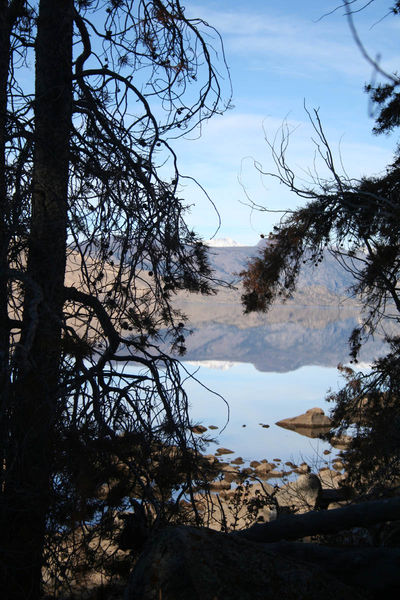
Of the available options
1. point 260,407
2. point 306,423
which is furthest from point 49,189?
point 260,407

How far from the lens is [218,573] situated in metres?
2.92

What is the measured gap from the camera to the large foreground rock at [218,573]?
113 inches

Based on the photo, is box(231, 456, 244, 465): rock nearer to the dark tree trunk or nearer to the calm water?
the calm water

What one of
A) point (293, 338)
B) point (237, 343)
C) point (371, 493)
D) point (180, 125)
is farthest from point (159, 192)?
point (293, 338)

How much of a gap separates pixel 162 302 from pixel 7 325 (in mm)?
1404

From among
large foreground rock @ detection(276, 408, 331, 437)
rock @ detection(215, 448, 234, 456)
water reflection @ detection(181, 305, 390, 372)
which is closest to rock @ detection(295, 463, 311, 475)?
rock @ detection(215, 448, 234, 456)

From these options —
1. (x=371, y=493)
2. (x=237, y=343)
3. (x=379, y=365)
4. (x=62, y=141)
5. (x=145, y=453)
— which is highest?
(x=237, y=343)

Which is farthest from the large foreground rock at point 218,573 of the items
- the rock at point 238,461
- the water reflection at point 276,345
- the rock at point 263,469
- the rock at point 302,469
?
the water reflection at point 276,345

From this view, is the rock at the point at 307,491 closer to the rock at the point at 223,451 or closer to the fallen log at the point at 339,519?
the rock at the point at 223,451

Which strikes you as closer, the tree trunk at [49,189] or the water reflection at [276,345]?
the tree trunk at [49,189]

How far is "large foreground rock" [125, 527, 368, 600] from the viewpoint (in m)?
2.87

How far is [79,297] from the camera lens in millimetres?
5758

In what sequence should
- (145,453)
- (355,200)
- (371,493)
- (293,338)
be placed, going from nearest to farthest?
(145,453), (371,493), (355,200), (293,338)

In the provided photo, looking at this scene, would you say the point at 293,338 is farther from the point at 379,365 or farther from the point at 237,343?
the point at 379,365
